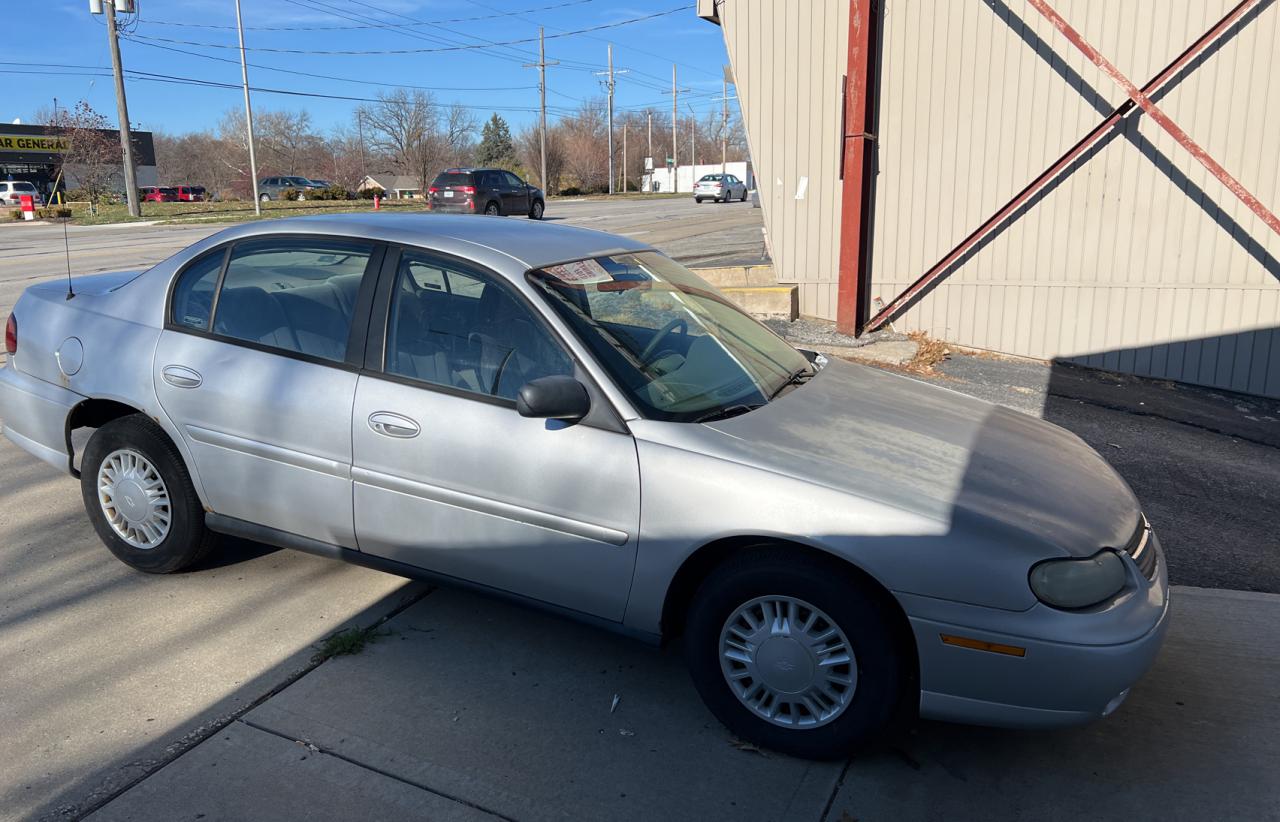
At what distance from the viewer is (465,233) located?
12.8 ft

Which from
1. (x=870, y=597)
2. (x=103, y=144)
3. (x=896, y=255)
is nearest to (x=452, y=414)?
(x=870, y=597)

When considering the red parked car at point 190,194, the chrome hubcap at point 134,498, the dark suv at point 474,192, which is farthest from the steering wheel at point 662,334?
the red parked car at point 190,194

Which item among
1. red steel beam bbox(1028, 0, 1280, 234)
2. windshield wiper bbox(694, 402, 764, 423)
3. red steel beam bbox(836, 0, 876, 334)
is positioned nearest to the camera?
windshield wiper bbox(694, 402, 764, 423)

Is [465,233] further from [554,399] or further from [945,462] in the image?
[945,462]

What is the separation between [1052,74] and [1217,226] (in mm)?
1876

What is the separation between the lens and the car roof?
3787 millimetres

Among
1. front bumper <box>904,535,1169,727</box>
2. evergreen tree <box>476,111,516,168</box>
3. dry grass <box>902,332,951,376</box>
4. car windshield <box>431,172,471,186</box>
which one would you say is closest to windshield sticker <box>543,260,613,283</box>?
front bumper <box>904,535,1169,727</box>

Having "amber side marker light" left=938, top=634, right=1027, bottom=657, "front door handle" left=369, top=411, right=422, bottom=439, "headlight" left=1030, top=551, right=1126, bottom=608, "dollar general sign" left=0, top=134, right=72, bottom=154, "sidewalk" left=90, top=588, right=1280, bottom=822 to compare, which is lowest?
"sidewalk" left=90, top=588, right=1280, bottom=822

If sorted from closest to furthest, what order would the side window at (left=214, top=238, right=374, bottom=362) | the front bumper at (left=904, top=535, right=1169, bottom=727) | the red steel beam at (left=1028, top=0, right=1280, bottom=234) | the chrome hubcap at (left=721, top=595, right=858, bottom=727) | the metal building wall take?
the front bumper at (left=904, top=535, right=1169, bottom=727) < the chrome hubcap at (left=721, top=595, right=858, bottom=727) < the side window at (left=214, top=238, right=374, bottom=362) < the red steel beam at (left=1028, top=0, right=1280, bottom=234) < the metal building wall

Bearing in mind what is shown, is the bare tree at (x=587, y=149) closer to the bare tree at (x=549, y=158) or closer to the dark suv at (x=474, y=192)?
the bare tree at (x=549, y=158)

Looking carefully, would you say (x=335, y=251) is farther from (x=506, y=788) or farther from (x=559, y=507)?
(x=506, y=788)

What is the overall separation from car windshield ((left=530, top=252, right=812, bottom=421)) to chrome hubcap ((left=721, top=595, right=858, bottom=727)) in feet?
2.32

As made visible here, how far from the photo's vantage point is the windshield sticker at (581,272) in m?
3.73

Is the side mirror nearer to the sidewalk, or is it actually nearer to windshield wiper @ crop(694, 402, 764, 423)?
windshield wiper @ crop(694, 402, 764, 423)
